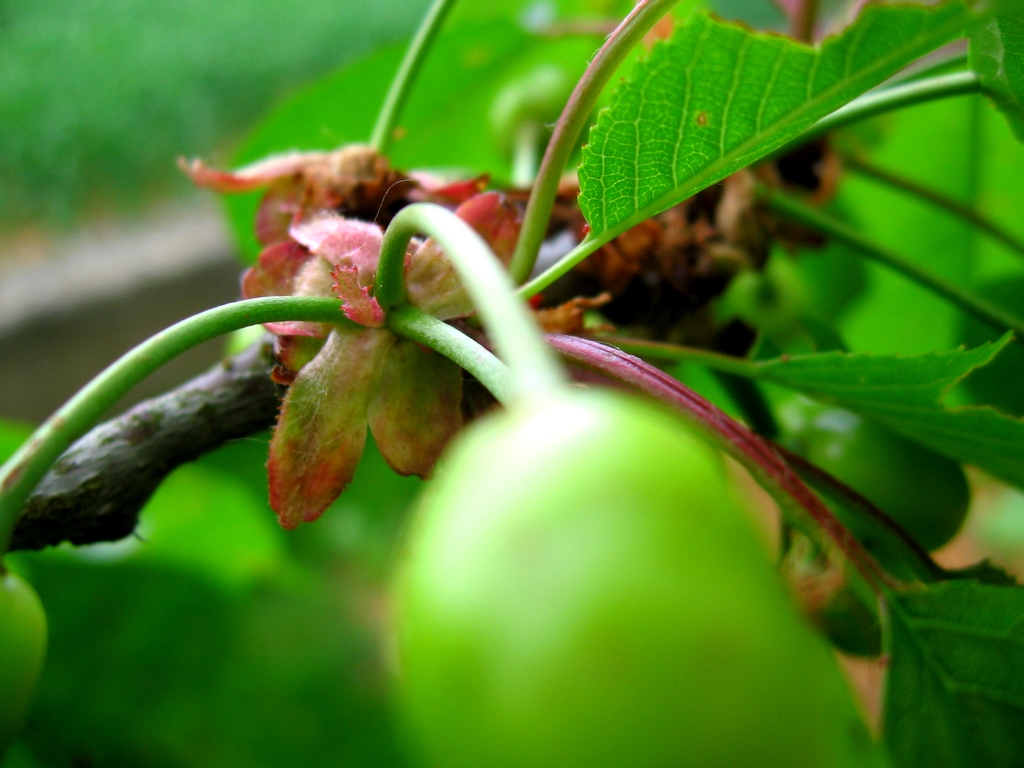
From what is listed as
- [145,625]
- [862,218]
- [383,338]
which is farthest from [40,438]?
[862,218]

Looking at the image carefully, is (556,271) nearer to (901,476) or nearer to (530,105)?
(901,476)

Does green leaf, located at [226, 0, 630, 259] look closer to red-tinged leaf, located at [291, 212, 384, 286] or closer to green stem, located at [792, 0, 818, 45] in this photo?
green stem, located at [792, 0, 818, 45]

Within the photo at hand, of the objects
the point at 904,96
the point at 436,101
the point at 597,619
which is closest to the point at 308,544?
the point at 436,101

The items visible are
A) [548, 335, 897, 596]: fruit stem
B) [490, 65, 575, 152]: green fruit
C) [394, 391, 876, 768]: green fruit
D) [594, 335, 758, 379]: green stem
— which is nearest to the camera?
[394, 391, 876, 768]: green fruit

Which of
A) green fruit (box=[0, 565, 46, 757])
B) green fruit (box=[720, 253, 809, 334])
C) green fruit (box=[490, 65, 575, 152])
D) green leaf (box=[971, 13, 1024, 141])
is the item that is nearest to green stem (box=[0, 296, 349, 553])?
green fruit (box=[0, 565, 46, 757])

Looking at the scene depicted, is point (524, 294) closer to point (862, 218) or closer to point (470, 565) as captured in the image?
point (470, 565)

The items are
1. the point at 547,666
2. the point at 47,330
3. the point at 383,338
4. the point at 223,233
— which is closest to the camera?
the point at 547,666
